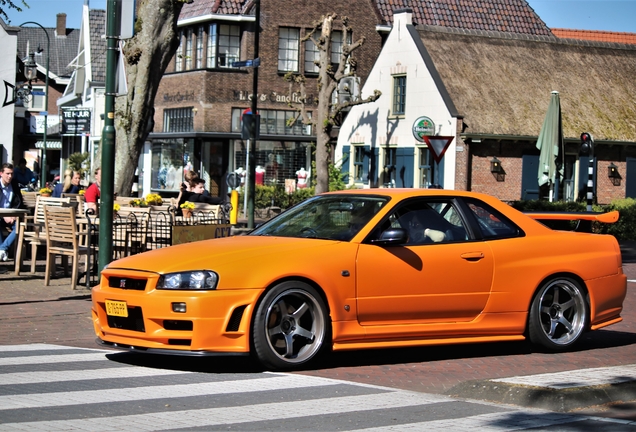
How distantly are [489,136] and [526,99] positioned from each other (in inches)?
135

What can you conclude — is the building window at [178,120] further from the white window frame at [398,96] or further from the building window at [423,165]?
the building window at [423,165]

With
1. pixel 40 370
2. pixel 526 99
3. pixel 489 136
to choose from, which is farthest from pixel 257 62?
pixel 40 370

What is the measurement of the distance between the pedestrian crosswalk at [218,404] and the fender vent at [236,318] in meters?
0.39

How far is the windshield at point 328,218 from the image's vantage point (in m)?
8.97

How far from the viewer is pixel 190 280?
8.06m

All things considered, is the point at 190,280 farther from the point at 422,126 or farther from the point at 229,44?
the point at 229,44

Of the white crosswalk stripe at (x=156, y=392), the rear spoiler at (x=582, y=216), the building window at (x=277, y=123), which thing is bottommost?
the white crosswalk stripe at (x=156, y=392)

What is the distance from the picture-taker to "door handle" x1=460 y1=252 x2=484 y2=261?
922 cm

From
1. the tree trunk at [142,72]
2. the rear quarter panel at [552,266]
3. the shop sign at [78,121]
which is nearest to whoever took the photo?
the rear quarter panel at [552,266]

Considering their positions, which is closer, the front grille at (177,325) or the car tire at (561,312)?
the front grille at (177,325)

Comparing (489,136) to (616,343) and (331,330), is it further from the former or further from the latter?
(331,330)

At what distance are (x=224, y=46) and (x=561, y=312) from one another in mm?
38211

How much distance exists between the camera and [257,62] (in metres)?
27.4

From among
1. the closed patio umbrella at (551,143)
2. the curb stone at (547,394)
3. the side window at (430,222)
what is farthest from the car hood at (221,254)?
the closed patio umbrella at (551,143)
